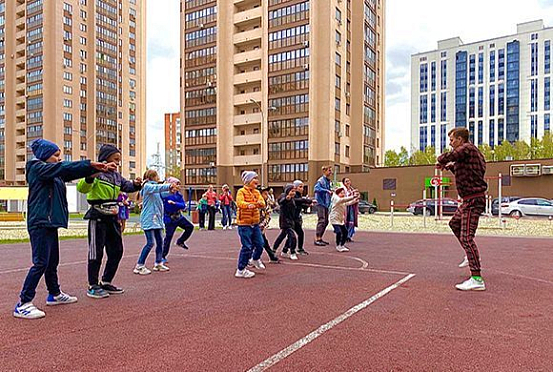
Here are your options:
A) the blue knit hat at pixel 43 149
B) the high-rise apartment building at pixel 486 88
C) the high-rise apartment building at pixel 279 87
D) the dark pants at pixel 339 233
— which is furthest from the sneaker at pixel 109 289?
the high-rise apartment building at pixel 486 88

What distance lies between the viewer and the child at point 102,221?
614 cm

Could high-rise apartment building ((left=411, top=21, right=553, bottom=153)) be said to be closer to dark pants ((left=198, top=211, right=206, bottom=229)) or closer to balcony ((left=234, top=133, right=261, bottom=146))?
balcony ((left=234, top=133, right=261, bottom=146))

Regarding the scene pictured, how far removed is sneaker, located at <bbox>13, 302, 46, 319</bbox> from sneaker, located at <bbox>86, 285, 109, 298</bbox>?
0.95 m

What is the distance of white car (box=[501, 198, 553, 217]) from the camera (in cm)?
2973

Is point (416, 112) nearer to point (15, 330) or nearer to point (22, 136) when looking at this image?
point (22, 136)

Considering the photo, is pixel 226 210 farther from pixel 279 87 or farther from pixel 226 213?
pixel 279 87

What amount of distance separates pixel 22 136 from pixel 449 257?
85.8 metres

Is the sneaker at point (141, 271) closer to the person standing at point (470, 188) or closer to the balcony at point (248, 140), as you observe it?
the person standing at point (470, 188)

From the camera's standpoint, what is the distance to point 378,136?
69.1 metres

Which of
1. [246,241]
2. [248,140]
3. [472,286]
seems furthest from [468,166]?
[248,140]

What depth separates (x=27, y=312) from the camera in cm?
520

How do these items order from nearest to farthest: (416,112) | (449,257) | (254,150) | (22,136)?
1. (449,257)
2. (254,150)
3. (22,136)
4. (416,112)

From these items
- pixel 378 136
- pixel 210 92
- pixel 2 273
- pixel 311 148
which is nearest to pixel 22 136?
pixel 210 92

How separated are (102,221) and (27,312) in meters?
1.44
